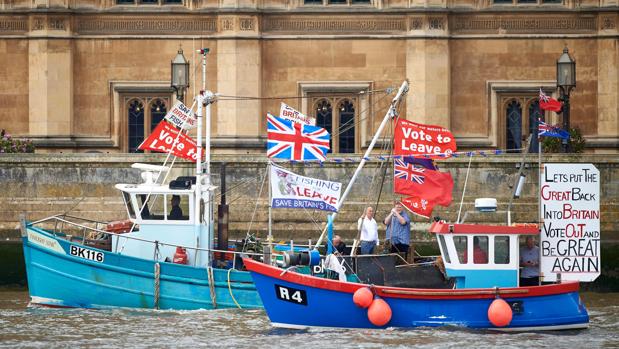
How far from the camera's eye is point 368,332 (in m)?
41.2

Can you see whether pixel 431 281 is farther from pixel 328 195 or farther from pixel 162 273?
pixel 162 273

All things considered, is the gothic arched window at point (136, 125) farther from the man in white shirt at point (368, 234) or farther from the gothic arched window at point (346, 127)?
the man in white shirt at point (368, 234)

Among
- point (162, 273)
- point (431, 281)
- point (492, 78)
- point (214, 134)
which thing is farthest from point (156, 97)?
point (431, 281)

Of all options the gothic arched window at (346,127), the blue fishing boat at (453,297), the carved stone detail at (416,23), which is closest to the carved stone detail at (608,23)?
the carved stone detail at (416,23)

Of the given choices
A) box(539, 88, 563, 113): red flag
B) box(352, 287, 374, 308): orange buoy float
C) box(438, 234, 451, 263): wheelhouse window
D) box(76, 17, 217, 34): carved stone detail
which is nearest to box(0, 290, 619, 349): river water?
box(352, 287, 374, 308): orange buoy float

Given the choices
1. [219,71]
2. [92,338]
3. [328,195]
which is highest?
[219,71]

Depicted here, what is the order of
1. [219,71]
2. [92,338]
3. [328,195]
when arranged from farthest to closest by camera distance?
[219,71]
[328,195]
[92,338]

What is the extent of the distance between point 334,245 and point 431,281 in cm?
276

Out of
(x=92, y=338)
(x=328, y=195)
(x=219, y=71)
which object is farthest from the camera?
(x=219, y=71)

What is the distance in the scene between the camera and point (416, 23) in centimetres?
5981

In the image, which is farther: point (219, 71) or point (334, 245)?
point (219, 71)

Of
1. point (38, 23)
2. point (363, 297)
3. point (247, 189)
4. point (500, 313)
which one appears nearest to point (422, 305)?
point (363, 297)

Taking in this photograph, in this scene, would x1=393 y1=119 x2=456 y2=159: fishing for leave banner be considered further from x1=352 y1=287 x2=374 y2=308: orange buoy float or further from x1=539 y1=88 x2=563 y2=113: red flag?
x1=539 y1=88 x2=563 y2=113: red flag

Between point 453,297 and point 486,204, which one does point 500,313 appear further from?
point 486,204
